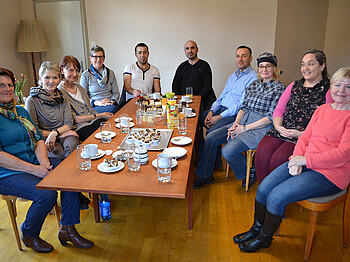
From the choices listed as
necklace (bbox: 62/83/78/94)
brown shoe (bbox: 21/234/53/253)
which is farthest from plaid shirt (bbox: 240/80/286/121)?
brown shoe (bbox: 21/234/53/253)

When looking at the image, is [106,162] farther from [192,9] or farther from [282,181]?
[192,9]

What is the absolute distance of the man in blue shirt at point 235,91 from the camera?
3162mm

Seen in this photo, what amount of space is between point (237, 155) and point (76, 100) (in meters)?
1.61

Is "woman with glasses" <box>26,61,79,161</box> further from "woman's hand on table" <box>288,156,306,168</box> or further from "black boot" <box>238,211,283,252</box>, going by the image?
"woman's hand on table" <box>288,156,306,168</box>

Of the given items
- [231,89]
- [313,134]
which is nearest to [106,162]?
[313,134]

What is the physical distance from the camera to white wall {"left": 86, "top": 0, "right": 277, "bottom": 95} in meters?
4.92

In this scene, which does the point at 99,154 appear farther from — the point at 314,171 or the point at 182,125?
the point at 314,171

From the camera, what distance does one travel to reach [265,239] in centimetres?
198

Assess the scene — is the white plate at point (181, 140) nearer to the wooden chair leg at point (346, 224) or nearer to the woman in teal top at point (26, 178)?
the woman in teal top at point (26, 178)

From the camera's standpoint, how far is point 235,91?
3287 mm

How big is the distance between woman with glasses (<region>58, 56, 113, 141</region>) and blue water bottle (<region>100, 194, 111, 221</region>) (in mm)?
735

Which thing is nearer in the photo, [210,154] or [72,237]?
[72,237]

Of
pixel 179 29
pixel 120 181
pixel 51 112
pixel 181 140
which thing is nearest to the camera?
pixel 120 181

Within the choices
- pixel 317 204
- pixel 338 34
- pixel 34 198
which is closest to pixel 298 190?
pixel 317 204
